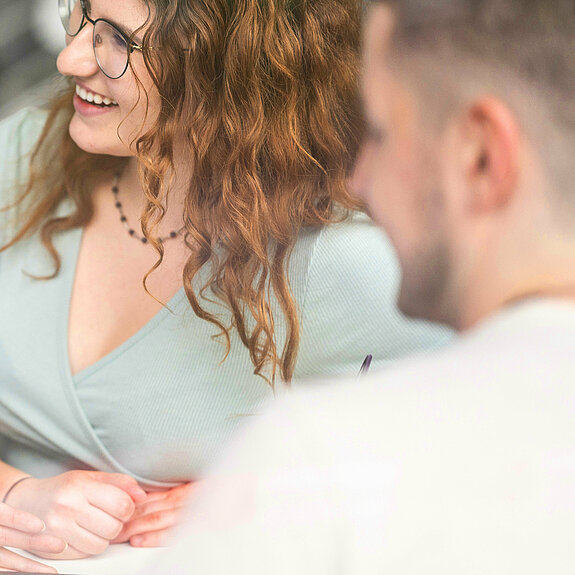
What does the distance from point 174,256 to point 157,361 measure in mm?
108

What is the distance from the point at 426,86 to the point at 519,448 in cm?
24

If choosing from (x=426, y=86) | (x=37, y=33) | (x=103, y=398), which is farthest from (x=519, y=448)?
(x=37, y=33)

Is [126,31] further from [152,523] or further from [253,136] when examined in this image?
[152,523]

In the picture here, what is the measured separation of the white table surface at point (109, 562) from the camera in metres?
0.61

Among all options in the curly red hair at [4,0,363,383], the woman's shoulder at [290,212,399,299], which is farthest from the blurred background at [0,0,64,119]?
the woman's shoulder at [290,212,399,299]

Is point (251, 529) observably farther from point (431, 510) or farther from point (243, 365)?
point (243, 365)

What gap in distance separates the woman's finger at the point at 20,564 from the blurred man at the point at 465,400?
0.32 metres

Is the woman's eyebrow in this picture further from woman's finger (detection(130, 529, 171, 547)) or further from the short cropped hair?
woman's finger (detection(130, 529, 171, 547))

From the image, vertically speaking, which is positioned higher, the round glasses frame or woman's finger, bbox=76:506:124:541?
the round glasses frame

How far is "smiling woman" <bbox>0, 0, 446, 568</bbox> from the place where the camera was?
59 cm

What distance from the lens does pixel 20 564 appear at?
622 millimetres

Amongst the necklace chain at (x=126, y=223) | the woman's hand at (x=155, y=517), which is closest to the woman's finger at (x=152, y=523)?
the woman's hand at (x=155, y=517)

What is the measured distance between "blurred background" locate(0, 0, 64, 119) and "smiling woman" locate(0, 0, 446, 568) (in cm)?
2

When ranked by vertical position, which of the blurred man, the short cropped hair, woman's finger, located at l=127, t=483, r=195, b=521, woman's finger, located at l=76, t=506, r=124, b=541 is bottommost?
woman's finger, located at l=127, t=483, r=195, b=521
